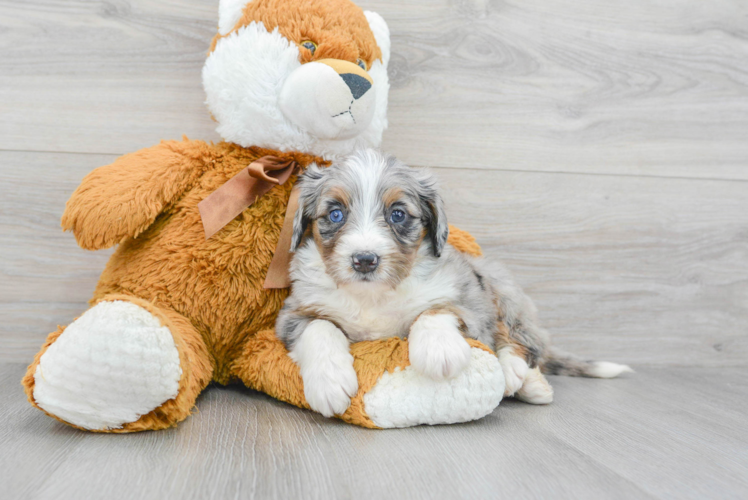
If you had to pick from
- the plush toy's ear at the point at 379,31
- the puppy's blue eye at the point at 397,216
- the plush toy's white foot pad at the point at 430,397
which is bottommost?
the plush toy's white foot pad at the point at 430,397

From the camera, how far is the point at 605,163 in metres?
2.57

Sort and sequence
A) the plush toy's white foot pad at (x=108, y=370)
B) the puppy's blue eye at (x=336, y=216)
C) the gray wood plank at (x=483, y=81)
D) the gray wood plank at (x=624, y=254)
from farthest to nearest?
the gray wood plank at (x=624, y=254), the gray wood plank at (x=483, y=81), the puppy's blue eye at (x=336, y=216), the plush toy's white foot pad at (x=108, y=370)

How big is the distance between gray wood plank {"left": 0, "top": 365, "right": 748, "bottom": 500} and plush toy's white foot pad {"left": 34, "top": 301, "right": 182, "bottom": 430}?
0.08 metres

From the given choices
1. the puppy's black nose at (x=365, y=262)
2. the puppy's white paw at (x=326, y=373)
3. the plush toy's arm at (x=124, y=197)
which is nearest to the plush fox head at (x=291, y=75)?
the plush toy's arm at (x=124, y=197)

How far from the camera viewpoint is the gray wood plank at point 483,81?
88.6 inches

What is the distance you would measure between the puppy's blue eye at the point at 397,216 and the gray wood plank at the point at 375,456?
0.60m

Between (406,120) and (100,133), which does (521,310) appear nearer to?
(406,120)

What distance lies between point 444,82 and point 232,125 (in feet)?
3.35

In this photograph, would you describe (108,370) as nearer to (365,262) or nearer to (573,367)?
(365,262)

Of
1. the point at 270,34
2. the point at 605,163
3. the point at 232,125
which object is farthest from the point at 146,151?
the point at 605,163

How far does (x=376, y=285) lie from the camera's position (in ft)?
5.11

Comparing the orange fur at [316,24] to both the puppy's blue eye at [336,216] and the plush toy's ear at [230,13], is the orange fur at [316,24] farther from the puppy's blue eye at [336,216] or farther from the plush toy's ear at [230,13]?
the puppy's blue eye at [336,216]

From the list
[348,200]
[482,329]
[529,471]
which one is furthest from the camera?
[482,329]

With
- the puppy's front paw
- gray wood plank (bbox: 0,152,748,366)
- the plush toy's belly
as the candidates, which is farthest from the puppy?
gray wood plank (bbox: 0,152,748,366)
